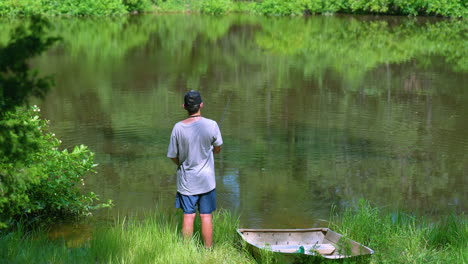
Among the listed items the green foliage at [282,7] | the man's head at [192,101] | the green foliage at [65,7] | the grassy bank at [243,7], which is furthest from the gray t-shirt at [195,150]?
the green foliage at [282,7]

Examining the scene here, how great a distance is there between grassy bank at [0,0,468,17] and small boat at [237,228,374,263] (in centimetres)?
3398

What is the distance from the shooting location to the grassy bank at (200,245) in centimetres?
506

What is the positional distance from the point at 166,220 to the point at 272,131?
5.65 meters

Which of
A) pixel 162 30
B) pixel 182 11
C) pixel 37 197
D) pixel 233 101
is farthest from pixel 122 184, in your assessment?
pixel 182 11

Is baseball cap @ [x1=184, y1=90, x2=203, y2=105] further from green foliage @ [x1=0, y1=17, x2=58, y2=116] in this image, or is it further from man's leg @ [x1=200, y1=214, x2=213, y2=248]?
green foliage @ [x1=0, y1=17, x2=58, y2=116]

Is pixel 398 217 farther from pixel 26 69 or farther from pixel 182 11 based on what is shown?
pixel 182 11

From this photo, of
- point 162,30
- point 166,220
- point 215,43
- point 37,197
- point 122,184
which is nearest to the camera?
point 166,220

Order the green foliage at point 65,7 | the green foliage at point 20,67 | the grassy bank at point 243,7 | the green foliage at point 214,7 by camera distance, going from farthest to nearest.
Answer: the green foliage at point 214,7 < the grassy bank at point 243,7 < the green foliage at point 65,7 < the green foliage at point 20,67

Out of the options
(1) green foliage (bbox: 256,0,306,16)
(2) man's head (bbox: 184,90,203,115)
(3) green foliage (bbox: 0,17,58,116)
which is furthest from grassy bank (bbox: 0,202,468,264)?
(1) green foliage (bbox: 256,0,306,16)

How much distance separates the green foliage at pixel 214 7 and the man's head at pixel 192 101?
42253mm

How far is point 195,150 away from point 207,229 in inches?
27.3

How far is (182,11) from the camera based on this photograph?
4744 cm

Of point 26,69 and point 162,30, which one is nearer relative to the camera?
point 26,69

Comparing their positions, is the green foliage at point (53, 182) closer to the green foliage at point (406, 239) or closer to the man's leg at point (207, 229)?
the man's leg at point (207, 229)
